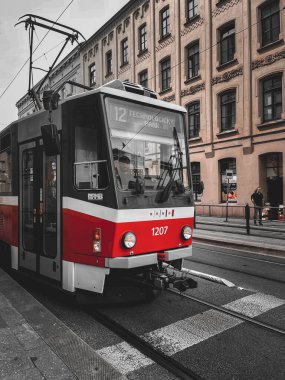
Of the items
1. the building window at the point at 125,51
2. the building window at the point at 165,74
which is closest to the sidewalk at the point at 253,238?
the building window at the point at 165,74

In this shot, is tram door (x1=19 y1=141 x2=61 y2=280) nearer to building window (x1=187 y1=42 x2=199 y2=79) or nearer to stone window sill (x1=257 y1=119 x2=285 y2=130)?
stone window sill (x1=257 y1=119 x2=285 y2=130)

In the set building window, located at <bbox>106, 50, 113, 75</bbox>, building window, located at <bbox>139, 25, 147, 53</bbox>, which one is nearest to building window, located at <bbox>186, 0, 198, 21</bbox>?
building window, located at <bbox>139, 25, 147, 53</bbox>

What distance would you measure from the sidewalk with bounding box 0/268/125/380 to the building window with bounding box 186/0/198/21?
2147 centimetres

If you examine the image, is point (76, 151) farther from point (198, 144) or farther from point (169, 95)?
point (169, 95)

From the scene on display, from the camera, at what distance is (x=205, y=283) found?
20.7 feet

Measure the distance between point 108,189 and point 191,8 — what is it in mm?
20857

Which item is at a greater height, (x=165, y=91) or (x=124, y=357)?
(x=165, y=91)

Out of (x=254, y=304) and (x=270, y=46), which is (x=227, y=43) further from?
(x=254, y=304)

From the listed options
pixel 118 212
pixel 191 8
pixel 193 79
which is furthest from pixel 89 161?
pixel 191 8

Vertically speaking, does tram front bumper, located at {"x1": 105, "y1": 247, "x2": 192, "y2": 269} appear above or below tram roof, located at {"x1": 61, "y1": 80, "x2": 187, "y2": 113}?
below

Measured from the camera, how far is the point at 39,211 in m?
5.70

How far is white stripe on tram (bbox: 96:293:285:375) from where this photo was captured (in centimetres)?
362

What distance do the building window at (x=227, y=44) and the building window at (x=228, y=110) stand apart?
1.95m

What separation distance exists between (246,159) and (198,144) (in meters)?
3.71
